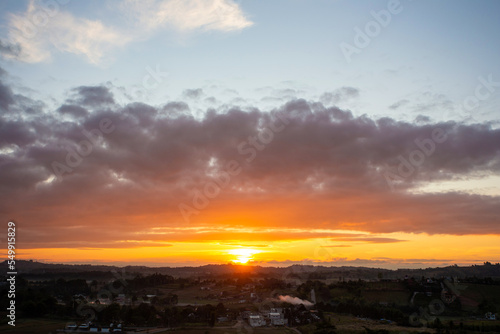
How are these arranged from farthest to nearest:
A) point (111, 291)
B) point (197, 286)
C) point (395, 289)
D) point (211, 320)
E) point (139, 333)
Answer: point (197, 286)
point (111, 291)
point (395, 289)
point (211, 320)
point (139, 333)

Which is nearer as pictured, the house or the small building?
the house

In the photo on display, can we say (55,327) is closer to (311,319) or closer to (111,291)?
(311,319)

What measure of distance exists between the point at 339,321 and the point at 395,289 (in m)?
43.9

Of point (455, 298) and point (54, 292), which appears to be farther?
point (54, 292)

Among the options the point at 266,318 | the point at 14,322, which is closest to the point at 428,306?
the point at 266,318

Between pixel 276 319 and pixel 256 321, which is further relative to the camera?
pixel 276 319

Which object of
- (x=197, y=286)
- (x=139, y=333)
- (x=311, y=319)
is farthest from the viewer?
(x=197, y=286)

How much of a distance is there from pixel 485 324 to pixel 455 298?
34189mm

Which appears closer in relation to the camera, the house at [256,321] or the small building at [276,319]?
the house at [256,321]

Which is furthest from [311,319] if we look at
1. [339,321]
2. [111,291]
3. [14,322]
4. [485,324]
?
[111,291]

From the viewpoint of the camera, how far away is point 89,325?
229 feet

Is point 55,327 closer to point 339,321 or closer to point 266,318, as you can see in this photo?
point 266,318

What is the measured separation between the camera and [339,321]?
78.1m

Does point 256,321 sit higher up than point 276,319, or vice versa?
point 256,321
